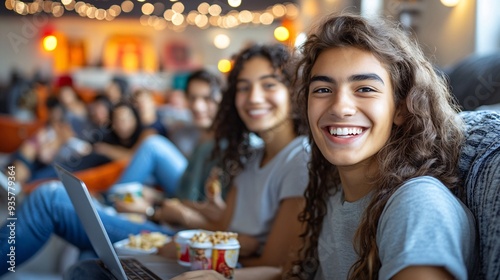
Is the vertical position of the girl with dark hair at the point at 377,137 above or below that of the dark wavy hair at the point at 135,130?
above

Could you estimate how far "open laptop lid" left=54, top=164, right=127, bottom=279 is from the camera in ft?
3.94

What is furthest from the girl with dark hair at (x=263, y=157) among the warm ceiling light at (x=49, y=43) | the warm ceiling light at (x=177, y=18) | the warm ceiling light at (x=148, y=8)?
the warm ceiling light at (x=49, y=43)

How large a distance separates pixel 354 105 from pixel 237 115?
0.87 meters

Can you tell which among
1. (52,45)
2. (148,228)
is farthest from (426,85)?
(52,45)

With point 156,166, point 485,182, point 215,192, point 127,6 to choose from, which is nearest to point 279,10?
point 127,6

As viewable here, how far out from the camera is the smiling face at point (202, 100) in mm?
3010

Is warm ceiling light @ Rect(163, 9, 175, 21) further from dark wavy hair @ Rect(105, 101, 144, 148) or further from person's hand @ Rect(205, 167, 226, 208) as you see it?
person's hand @ Rect(205, 167, 226, 208)

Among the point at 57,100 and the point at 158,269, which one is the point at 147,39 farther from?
the point at 158,269

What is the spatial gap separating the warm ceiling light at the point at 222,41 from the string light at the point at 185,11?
22.7 inches

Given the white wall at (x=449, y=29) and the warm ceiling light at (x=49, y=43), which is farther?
the warm ceiling light at (x=49, y=43)

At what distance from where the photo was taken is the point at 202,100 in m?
3.01

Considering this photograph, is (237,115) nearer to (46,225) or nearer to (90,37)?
(46,225)

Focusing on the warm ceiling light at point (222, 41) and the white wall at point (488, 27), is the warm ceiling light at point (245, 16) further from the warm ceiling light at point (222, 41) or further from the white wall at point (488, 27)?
the white wall at point (488, 27)

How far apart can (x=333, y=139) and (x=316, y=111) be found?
0.21 feet
